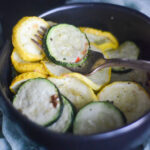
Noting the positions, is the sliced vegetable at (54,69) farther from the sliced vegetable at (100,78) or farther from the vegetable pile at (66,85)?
the sliced vegetable at (100,78)

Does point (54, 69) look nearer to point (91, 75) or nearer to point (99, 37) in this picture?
point (91, 75)

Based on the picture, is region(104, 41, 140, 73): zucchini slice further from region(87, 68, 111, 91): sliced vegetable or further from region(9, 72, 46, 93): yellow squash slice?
region(9, 72, 46, 93): yellow squash slice

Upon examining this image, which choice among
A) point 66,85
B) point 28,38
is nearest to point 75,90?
point 66,85

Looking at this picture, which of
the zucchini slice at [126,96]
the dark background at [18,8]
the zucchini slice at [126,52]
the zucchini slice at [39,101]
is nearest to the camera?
the zucchini slice at [39,101]

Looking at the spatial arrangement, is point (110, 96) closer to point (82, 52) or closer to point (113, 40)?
point (82, 52)

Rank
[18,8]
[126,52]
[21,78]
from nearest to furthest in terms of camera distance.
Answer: [21,78]
[126,52]
[18,8]

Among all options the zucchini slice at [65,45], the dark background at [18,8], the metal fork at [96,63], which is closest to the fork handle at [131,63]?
the metal fork at [96,63]
